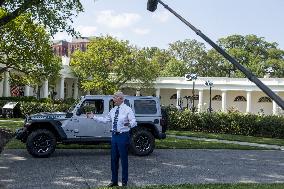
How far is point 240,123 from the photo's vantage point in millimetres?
28562

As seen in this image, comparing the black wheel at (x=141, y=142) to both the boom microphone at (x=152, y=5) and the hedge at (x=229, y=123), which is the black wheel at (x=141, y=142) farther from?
the hedge at (x=229, y=123)

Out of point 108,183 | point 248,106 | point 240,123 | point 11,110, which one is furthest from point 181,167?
point 248,106

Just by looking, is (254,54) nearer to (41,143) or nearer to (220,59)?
(220,59)

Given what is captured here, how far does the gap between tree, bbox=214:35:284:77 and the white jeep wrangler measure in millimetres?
70299

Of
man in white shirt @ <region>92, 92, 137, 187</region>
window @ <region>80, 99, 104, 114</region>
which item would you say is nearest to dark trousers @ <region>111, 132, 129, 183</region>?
man in white shirt @ <region>92, 92, 137, 187</region>

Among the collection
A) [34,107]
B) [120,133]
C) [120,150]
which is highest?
[34,107]

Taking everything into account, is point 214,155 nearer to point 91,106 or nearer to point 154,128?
point 154,128

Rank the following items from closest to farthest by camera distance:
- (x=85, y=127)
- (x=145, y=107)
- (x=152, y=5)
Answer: (x=152, y=5), (x=85, y=127), (x=145, y=107)

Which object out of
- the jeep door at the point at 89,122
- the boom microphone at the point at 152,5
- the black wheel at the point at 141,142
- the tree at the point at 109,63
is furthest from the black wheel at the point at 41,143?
the tree at the point at 109,63

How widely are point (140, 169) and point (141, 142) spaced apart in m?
2.84

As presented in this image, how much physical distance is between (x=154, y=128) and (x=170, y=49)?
76798 mm

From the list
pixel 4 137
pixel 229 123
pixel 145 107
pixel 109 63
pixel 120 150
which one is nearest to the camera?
pixel 120 150

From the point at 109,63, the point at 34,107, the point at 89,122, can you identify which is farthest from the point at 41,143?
the point at 109,63

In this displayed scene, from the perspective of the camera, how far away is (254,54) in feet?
299
